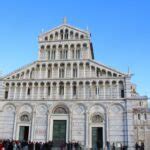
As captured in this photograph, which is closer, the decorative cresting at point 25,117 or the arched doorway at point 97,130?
the arched doorway at point 97,130

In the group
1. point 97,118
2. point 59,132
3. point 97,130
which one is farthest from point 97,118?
point 59,132

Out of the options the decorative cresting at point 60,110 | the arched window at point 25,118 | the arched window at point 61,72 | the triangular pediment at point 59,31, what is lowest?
the arched window at point 25,118

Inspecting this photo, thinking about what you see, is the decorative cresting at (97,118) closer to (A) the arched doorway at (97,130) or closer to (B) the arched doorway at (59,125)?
(A) the arched doorway at (97,130)

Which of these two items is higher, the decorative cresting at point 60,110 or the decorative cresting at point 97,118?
the decorative cresting at point 60,110

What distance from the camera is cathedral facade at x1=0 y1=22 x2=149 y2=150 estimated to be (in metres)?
29.1

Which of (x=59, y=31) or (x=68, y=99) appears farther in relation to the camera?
(x=59, y=31)

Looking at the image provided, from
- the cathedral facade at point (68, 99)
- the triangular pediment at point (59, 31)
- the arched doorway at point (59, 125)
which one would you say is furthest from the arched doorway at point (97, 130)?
the triangular pediment at point (59, 31)

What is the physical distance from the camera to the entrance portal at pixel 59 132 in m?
29.3

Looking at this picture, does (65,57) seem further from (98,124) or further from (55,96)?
(98,124)

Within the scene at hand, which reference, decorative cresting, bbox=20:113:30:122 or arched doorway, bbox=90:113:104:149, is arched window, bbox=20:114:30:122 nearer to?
decorative cresting, bbox=20:113:30:122

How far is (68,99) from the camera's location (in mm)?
30438

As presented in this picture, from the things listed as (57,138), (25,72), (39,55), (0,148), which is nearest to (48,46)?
(39,55)

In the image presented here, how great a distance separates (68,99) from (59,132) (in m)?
3.89

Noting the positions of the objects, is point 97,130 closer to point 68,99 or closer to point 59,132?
point 59,132
